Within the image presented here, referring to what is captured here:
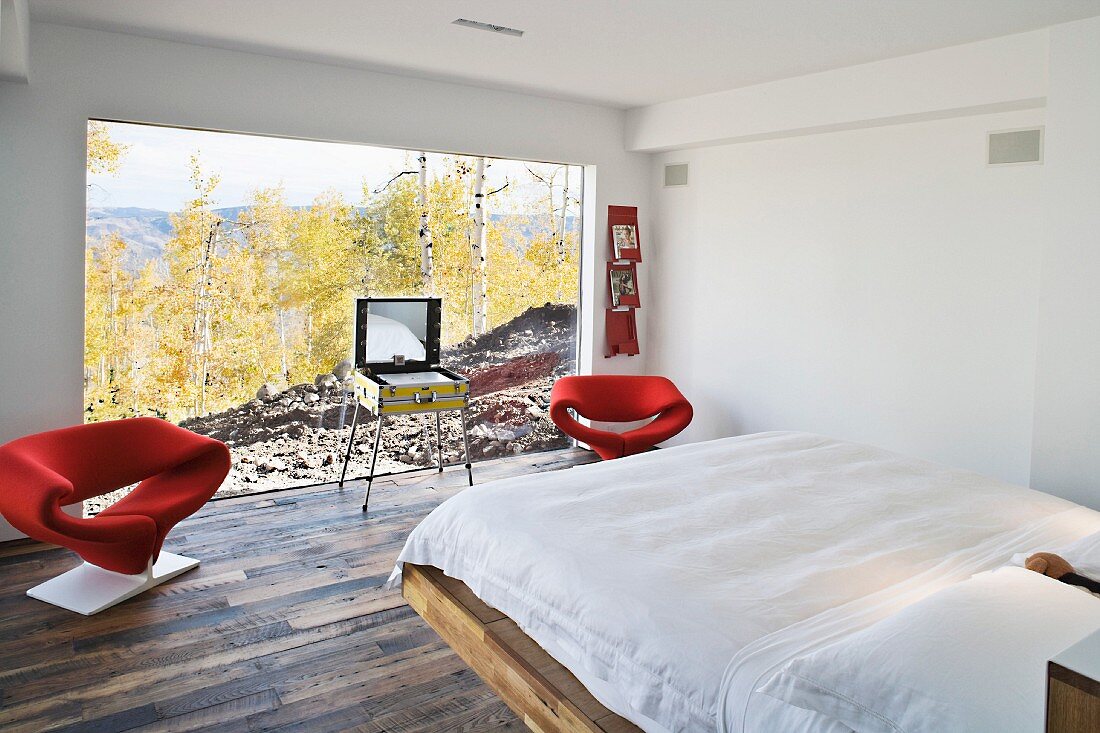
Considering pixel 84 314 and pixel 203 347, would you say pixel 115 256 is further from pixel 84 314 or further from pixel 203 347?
pixel 203 347

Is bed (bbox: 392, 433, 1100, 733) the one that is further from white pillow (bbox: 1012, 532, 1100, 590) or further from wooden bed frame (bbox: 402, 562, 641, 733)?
white pillow (bbox: 1012, 532, 1100, 590)

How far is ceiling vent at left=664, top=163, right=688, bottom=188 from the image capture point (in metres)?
6.15

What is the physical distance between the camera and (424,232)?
5.52m

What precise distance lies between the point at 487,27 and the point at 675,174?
100 inches

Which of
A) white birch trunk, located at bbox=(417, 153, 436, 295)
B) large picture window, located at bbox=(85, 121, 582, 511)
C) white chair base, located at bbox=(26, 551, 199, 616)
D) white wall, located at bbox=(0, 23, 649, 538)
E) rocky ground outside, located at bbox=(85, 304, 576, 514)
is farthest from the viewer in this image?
white birch trunk, located at bbox=(417, 153, 436, 295)

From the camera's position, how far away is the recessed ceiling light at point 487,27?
13.0 ft

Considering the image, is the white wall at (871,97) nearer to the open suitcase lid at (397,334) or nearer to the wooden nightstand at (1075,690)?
the open suitcase lid at (397,334)

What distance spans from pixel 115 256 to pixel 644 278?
3.74m

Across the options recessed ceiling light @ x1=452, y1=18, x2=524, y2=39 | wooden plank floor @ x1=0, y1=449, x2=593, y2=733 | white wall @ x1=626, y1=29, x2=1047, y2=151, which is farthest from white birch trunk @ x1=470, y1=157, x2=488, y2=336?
wooden plank floor @ x1=0, y1=449, x2=593, y2=733

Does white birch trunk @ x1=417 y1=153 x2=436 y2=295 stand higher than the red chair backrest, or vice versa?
white birch trunk @ x1=417 y1=153 x2=436 y2=295

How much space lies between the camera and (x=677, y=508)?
2904mm

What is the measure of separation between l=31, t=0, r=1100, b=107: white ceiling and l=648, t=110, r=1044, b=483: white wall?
670mm

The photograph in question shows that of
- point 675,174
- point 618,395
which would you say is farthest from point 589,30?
point 618,395

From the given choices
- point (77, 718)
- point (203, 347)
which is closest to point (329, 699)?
point (77, 718)
